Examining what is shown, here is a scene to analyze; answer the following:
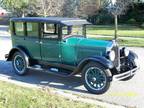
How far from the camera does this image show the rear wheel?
9.49 metres

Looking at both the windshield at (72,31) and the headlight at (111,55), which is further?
the windshield at (72,31)

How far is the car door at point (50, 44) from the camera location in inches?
341

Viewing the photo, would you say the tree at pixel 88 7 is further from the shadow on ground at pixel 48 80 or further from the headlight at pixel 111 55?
the headlight at pixel 111 55

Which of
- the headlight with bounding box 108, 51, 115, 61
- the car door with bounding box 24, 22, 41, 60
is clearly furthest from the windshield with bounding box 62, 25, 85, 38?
the headlight with bounding box 108, 51, 115, 61

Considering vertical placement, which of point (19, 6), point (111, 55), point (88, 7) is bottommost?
point (111, 55)

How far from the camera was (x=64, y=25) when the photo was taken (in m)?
8.46

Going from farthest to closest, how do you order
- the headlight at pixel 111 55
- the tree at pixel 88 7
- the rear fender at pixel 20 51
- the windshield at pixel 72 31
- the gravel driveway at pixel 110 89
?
the tree at pixel 88 7 < the rear fender at pixel 20 51 < the windshield at pixel 72 31 < the headlight at pixel 111 55 < the gravel driveway at pixel 110 89

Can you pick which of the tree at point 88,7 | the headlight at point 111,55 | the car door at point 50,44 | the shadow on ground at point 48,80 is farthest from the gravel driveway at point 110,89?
the tree at point 88,7

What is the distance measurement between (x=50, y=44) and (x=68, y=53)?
632 mm

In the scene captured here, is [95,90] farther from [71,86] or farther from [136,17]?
[136,17]

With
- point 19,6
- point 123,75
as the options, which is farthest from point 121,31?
point 123,75

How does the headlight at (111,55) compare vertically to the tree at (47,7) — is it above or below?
below

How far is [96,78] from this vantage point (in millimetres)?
7680

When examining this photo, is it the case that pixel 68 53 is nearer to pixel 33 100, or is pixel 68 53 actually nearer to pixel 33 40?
pixel 33 40
